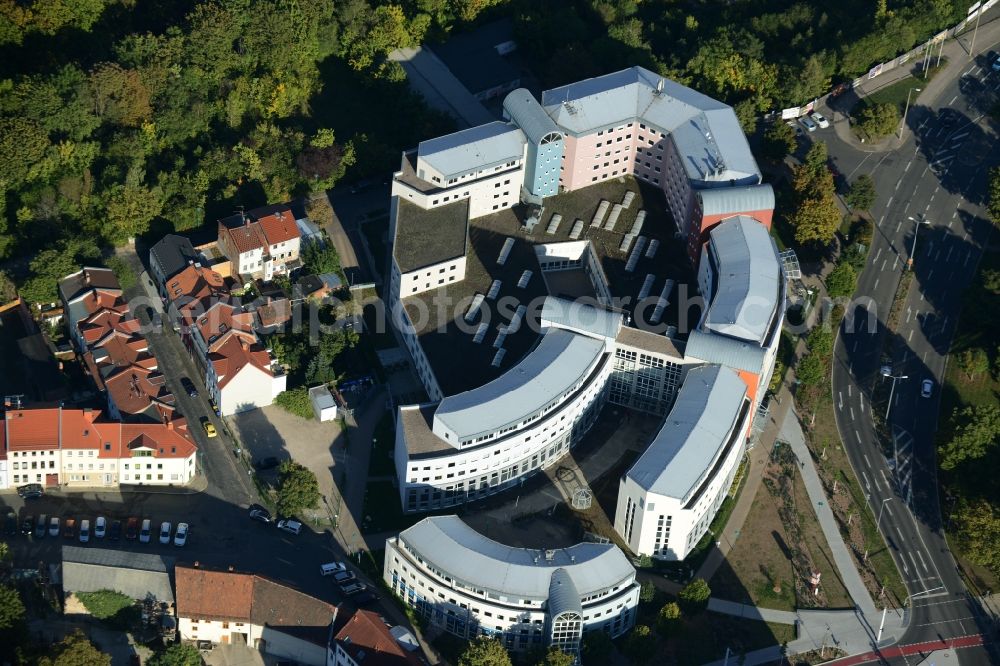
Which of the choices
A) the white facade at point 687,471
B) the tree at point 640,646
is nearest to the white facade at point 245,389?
the white facade at point 687,471

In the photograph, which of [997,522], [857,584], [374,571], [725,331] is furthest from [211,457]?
[997,522]

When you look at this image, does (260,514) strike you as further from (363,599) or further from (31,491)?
(31,491)

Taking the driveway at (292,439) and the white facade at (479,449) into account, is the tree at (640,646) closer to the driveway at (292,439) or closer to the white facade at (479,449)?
the white facade at (479,449)

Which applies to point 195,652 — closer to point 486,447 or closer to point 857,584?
point 486,447

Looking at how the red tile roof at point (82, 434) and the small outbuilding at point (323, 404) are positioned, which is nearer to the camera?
the red tile roof at point (82, 434)

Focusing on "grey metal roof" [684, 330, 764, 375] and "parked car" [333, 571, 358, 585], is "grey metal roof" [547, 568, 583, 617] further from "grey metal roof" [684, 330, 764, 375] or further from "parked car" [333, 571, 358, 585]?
"grey metal roof" [684, 330, 764, 375]

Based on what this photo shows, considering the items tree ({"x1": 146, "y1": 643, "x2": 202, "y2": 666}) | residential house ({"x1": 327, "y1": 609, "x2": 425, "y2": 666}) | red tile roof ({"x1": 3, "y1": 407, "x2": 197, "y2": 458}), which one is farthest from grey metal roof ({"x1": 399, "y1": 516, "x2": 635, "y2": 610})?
red tile roof ({"x1": 3, "y1": 407, "x2": 197, "y2": 458})
